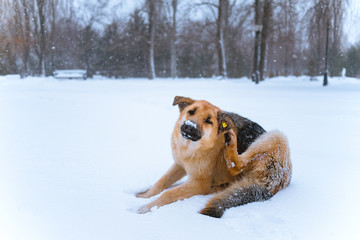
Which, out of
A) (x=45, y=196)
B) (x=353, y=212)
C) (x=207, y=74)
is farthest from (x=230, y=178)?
(x=45, y=196)

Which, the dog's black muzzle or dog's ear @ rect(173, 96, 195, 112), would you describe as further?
dog's ear @ rect(173, 96, 195, 112)

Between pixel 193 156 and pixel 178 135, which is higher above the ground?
pixel 178 135

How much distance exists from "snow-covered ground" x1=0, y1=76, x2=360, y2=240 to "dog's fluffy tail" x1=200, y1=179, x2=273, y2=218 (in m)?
0.06

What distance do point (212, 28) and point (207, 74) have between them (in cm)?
52

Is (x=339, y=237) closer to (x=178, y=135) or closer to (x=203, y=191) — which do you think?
(x=203, y=191)

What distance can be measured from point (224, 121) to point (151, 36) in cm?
128

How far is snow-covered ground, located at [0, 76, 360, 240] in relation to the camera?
1.67 meters

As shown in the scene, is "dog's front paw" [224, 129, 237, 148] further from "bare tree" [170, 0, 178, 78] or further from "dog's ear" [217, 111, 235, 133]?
"bare tree" [170, 0, 178, 78]

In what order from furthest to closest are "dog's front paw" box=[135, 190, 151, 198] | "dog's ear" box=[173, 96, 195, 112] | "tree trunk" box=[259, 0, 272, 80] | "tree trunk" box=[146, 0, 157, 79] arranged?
"tree trunk" box=[259, 0, 272, 80]
"tree trunk" box=[146, 0, 157, 79]
"dog's front paw" box=[135, 190, 151, 198]
"dog's ear" box=[173, 96, 195, 112]

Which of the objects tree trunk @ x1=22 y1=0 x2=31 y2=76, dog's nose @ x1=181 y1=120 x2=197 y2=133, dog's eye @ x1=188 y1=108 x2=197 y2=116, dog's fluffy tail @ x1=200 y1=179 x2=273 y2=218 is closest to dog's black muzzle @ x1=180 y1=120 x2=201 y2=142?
dog's nose @ x1=181 y1=120 x2=197 y2=133

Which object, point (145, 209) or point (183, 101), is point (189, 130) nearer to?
point (183, 101)

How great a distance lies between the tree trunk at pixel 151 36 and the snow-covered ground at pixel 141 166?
145 mm

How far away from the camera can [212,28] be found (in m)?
2.90

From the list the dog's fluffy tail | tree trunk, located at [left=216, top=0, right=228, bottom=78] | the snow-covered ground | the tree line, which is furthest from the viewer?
tree trunk, located at [left=216, top=0, right=228, bottom=78]
